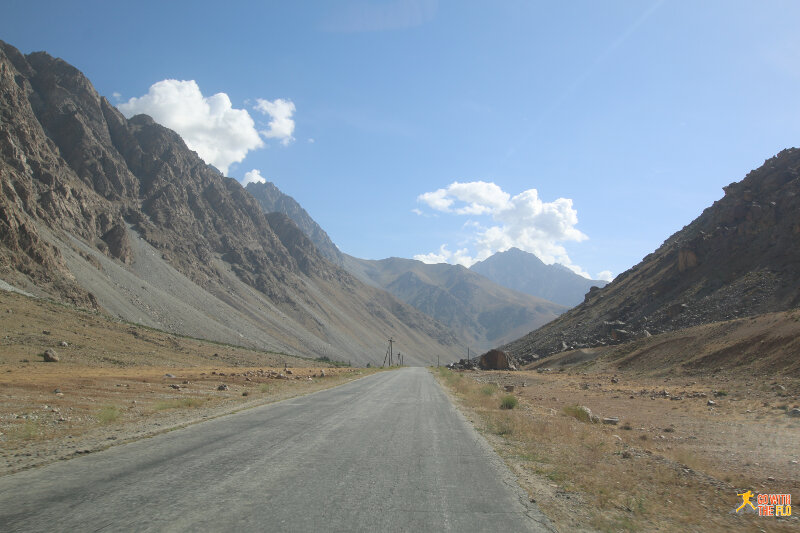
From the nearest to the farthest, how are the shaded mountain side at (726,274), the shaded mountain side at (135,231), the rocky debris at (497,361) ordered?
the shaded mountain side at (726,274)
the rocky debris at (497,361)
the shaded mountain side at (135,231)

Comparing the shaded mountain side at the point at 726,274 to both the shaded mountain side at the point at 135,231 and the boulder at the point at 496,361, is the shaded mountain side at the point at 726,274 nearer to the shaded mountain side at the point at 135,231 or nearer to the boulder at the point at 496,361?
the boulder at the point at 496,361

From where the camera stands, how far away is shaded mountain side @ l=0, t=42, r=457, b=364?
7762 centimetres

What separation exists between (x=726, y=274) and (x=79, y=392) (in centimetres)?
5971

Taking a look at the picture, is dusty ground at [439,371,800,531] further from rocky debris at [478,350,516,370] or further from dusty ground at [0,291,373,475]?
rocky debris at [478,350,516,370]

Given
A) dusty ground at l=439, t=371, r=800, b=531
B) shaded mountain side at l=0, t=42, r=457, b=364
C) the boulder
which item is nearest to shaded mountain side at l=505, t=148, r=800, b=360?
the boulder

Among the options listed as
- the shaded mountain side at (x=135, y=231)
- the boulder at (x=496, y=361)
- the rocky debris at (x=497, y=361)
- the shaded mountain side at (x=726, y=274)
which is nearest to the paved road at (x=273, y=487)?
the shaded mountain side at (x=726, y=274)

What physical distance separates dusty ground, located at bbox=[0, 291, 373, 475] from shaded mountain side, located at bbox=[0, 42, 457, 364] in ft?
76.3

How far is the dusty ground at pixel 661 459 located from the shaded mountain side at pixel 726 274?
29.4 metres

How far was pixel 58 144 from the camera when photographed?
391 feet

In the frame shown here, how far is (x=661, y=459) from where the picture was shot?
9.32 m

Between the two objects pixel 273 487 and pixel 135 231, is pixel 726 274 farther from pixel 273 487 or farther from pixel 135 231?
pixel 135 231

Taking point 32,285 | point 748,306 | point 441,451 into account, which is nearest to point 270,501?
point 441,451

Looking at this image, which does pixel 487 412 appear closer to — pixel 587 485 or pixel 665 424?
pixel 665 424

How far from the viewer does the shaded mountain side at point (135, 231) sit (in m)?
77.6
